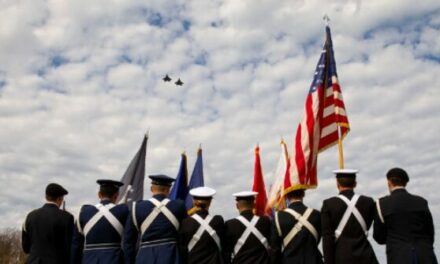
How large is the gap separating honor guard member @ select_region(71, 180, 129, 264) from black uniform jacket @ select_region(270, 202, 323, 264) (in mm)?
2272

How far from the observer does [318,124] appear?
10.9m

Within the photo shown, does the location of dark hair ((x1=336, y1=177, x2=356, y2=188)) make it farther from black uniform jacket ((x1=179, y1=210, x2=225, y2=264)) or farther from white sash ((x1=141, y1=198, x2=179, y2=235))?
white sash ((x1=141, y1=198, x2=179, y2=235))

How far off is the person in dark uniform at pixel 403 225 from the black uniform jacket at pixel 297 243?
0.89 m

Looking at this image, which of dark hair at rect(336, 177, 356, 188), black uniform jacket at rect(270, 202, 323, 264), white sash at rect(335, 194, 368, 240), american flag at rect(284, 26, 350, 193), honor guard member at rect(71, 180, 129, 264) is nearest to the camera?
white sash at rect(335, 194, 368, 240)

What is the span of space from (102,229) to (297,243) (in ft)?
9.30

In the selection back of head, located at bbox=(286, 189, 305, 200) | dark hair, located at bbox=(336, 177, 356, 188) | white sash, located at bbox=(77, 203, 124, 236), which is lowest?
white sash, located at bbox=(77, 203, 124, 236)

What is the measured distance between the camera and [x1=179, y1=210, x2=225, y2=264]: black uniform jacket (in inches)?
287

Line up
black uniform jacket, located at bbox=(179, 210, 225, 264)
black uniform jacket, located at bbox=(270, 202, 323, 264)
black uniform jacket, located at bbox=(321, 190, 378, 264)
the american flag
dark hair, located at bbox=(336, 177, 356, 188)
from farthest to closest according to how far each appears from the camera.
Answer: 1. the american flag
2. black uniform jacket, located at bbox=(179, 210, 225, 264)
3. black uniform jacket, located at bbox=(270, 202, 323, 264)
4. dark hair, located at bbox=(336, 177, 356, 188)
5. black uniform jacket, located at bbox=(321, 190, 378, 264)

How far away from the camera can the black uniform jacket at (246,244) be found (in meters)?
7.29

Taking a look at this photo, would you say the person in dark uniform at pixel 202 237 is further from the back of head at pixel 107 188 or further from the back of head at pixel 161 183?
the back of head at pixel 107 188

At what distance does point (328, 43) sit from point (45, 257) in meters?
8.14

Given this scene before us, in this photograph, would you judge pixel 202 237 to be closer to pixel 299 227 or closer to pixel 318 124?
pixel 299 227

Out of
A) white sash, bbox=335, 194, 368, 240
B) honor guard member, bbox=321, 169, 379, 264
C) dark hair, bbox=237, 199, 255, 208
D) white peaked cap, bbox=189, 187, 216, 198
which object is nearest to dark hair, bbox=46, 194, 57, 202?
white peaked cap, bbox=189, 187, 216, 198

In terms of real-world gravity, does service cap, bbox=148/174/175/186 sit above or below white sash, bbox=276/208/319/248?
above
